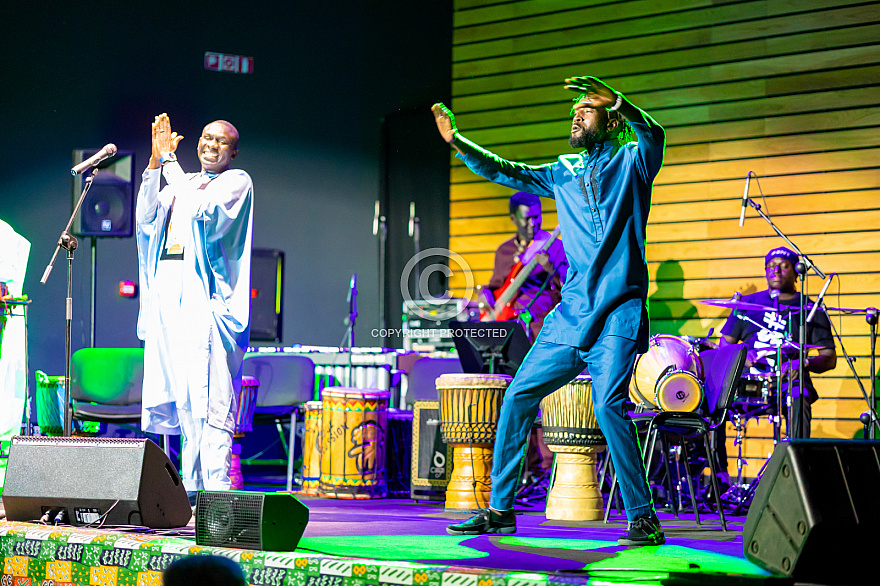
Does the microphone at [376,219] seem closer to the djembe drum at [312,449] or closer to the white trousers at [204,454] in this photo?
the djembe drum at [312,449]

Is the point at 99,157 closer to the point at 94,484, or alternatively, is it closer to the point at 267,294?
the point at 94,484

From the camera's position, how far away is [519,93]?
28.3ft

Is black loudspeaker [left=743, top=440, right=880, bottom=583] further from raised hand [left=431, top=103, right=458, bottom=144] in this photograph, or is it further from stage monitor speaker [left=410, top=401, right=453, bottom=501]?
stage monitor speaker [left=410, top=401, right=453, bottom=501]

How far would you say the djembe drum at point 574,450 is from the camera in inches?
183

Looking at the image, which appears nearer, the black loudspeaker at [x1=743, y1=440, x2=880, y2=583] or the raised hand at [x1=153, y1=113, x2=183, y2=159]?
the black loudspeaker at [x1=743, y1=440, x2=880, y2=583]

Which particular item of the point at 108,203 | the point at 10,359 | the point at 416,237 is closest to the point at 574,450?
the point at 108,203

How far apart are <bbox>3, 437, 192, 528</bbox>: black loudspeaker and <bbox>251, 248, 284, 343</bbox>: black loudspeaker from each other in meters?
4.61

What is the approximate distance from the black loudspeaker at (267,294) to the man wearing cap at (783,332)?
406 cm

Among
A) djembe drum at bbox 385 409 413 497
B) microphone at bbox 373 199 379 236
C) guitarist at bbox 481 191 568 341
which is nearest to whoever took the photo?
djembe drum at bbox 385 409 413 497

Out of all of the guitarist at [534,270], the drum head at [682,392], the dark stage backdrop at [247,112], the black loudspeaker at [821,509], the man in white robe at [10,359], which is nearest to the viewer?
the black loudspeaker at [821,509]

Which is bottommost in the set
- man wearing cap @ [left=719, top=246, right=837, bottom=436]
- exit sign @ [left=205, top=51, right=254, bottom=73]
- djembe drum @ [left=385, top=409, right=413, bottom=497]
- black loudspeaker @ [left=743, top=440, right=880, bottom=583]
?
djembe drum @ [left=385, top=409, right=413, bottom=497]

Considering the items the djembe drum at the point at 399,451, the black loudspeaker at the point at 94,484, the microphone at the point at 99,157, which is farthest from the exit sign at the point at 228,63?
the black loudspeaker at the point at 94,484

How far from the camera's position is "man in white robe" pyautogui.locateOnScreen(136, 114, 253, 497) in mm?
4336

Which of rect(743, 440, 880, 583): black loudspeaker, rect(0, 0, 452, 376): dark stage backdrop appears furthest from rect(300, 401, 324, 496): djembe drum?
rect(743, 440, 880, 583): black loudspeaker
